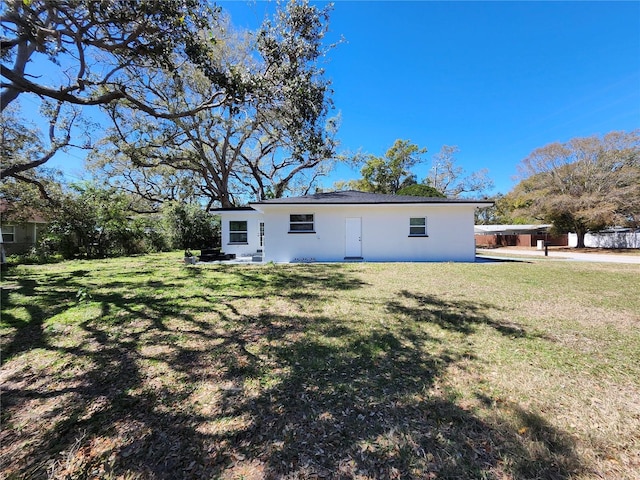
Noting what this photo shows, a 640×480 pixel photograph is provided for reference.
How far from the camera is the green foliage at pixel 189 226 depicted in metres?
19.1

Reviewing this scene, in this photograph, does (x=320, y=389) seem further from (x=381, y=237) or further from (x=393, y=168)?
(x=393, y=168)

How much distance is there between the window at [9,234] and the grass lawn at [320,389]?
59.5ft

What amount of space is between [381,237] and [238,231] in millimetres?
7572

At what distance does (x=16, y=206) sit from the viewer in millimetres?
13742

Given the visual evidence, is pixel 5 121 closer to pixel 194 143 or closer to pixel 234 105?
pixel 194 143

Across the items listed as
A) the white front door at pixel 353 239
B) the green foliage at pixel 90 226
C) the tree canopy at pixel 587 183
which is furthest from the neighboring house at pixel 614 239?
the green foliage at pixel 90 226

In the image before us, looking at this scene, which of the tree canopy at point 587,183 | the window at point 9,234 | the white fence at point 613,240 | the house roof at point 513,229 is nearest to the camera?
the window at point 9,234

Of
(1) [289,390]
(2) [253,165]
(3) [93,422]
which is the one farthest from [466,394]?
(2) [253,165]

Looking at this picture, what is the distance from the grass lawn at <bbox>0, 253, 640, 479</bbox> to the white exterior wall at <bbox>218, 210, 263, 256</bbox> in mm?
9296

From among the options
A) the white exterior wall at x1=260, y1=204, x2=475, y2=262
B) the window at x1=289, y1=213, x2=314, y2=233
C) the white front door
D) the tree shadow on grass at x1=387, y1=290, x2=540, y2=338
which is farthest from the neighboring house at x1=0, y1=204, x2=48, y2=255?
the tree shadow on grass at x1=387, y1=290, x2=540, y2=338

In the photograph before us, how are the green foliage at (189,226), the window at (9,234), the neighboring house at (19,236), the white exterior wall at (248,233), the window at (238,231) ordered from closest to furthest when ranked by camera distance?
1. the white exterior wall at (248,233)
2. the window at (238,231)
3. the neighboring house at (19,236)
4. the window at (9,234)
5. the green foliage at (189,226)

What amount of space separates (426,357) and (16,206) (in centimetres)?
1962

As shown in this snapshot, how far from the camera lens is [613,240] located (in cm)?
2338

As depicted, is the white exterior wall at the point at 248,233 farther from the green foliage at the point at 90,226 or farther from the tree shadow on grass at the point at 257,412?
the tree shadow on grass at the point at 257,412
